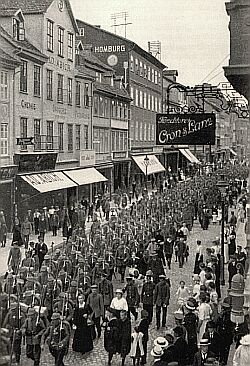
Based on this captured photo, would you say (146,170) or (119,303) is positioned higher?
(146,170)

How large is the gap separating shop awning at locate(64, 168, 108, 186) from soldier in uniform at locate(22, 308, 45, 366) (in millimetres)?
2234

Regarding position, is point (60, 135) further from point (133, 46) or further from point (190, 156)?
point (190, 156)

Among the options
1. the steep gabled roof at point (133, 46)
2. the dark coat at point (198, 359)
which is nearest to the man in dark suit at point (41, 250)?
the steep gabled roof at point (133, 46)

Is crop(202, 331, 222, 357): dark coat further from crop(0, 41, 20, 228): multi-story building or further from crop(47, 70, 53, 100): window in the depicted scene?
crop(47, 70, 53, 100): window

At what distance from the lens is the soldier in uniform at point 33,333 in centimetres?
445

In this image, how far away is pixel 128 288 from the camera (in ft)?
18.0

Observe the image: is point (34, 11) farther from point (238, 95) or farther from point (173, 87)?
point (238, 95)

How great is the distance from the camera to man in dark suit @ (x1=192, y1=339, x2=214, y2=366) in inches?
159

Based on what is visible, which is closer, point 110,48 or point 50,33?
point 50,33

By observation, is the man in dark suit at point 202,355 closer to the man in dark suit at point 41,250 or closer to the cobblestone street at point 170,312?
the cobblestone street at point 170,312

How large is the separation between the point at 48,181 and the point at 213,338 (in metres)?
2.84

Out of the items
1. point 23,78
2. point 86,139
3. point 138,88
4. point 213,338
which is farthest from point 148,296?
point 138,88

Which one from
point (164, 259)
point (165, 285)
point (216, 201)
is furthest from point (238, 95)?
point (216, 201)

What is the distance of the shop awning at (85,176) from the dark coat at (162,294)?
1.72 meters
